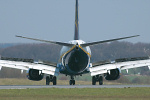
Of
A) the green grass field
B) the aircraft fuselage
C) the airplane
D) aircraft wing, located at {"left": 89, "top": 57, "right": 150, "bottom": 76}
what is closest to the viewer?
the green grass field

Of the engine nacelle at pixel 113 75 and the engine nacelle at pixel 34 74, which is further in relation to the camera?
the engine nacelle at pixel 113 75

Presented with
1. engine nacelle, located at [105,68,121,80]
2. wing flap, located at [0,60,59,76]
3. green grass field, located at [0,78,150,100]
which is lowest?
green grass field, located at [0,78,150,100]

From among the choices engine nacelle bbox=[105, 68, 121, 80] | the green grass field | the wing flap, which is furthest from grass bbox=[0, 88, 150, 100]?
engine nacelle bbox=[105, 68, 121, 80]

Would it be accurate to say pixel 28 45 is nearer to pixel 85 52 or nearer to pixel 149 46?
pixel 149 46

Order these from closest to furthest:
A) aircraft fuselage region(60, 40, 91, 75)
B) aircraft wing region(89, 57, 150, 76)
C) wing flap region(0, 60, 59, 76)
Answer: aircraft fuselage region(60, 40, 91, 75) → wing flap region(0, 60, 59, 76) → aircraft wing region(89, 57, 150, 76)

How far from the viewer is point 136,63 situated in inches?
2438

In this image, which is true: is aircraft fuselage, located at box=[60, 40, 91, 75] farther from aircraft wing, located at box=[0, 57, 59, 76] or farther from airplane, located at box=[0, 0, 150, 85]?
aircraft wing, located at box=[0, 57, 59, 76]

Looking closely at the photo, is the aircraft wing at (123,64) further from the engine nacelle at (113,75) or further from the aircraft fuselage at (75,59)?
the aircraft fuselage at (75,59)

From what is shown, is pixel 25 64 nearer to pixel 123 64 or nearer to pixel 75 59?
pixel 75 59

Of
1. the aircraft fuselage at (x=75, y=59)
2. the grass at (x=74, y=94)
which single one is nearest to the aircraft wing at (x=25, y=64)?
the aircraft fuselage at (x=75, y=59)

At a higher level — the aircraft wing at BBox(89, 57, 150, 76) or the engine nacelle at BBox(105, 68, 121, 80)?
the aircraft wing at BBox(89, 57, 150, 76)

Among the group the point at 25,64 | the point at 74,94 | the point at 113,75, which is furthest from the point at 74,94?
the point at 113,75

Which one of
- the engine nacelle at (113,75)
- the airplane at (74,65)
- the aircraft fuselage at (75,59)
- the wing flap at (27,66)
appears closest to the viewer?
the aircraft fuselage at (75,59)

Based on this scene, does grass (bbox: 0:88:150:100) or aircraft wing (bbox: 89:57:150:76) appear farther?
aircraft wing (bbox: 89:57:150:76)
